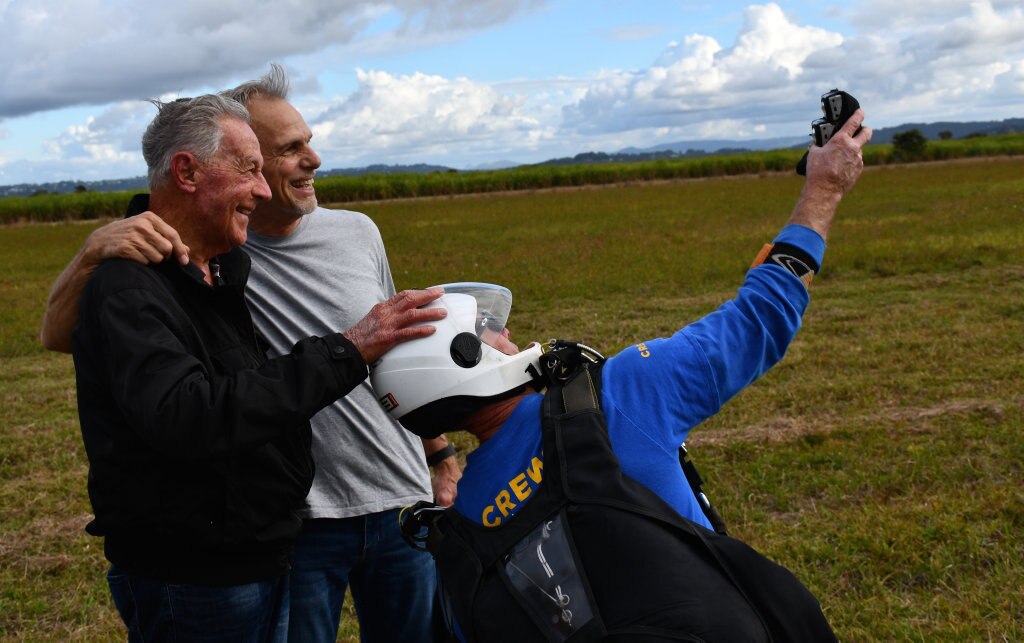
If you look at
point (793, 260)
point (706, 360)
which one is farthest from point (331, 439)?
point (793, 260)

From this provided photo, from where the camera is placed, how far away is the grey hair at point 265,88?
2.86 metres

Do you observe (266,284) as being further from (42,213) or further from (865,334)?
(42,213)

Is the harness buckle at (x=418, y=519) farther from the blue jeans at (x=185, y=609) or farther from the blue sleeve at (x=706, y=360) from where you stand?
the blue sleeve at (x=706, y=360)

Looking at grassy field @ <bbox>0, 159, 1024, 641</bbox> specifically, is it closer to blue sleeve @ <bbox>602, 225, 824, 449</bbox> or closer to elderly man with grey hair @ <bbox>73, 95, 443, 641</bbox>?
elderly man with grey hair @ <bbox>73, 95, 443, 641</bbox>

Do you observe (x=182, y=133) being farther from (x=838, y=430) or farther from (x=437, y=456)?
(x=838, y=430)

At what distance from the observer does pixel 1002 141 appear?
56.8m

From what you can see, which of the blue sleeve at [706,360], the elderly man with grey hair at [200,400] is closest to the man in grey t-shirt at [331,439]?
the elderly man with grey hair at [200,400]

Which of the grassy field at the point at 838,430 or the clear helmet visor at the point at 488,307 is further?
the grassy field at the point at 838,430

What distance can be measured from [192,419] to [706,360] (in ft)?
3.31

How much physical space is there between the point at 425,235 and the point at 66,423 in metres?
17.3

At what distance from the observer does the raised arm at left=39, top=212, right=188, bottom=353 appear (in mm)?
2059

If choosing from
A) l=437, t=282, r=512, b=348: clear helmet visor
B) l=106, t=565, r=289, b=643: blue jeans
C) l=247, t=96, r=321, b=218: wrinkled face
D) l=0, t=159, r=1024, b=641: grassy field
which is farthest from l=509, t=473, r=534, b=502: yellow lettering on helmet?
l=0, t=159, r=1024, b=641: grassy field

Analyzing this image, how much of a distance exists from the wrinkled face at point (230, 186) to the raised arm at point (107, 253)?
109 millimetres

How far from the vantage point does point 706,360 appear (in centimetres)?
188
